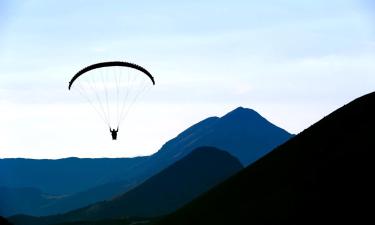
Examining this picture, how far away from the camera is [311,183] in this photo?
59.3 metres

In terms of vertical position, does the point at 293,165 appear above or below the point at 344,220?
above

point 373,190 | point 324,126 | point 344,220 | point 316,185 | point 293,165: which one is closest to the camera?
point 344,220

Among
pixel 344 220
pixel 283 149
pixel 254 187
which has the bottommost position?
pixel 344 220

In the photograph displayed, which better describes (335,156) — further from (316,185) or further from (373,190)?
(373,190)

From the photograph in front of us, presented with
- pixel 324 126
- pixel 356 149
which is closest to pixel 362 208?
pixel 356 149

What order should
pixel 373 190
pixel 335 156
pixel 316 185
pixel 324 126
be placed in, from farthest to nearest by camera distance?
pixel 324 126 → pixel 335 156 → pixel 316 185 → pixel 373 190

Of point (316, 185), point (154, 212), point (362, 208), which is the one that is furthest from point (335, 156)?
point (154, 212)

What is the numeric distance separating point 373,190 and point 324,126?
1181 inches

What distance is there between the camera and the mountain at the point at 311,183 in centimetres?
4956

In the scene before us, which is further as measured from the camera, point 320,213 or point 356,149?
point 356,149

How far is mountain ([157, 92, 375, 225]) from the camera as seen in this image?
49.6 meters

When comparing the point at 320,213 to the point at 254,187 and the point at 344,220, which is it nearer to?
the point at 344,220

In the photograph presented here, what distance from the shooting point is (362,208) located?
45.4 metres

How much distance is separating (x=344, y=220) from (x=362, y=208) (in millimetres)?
2088
